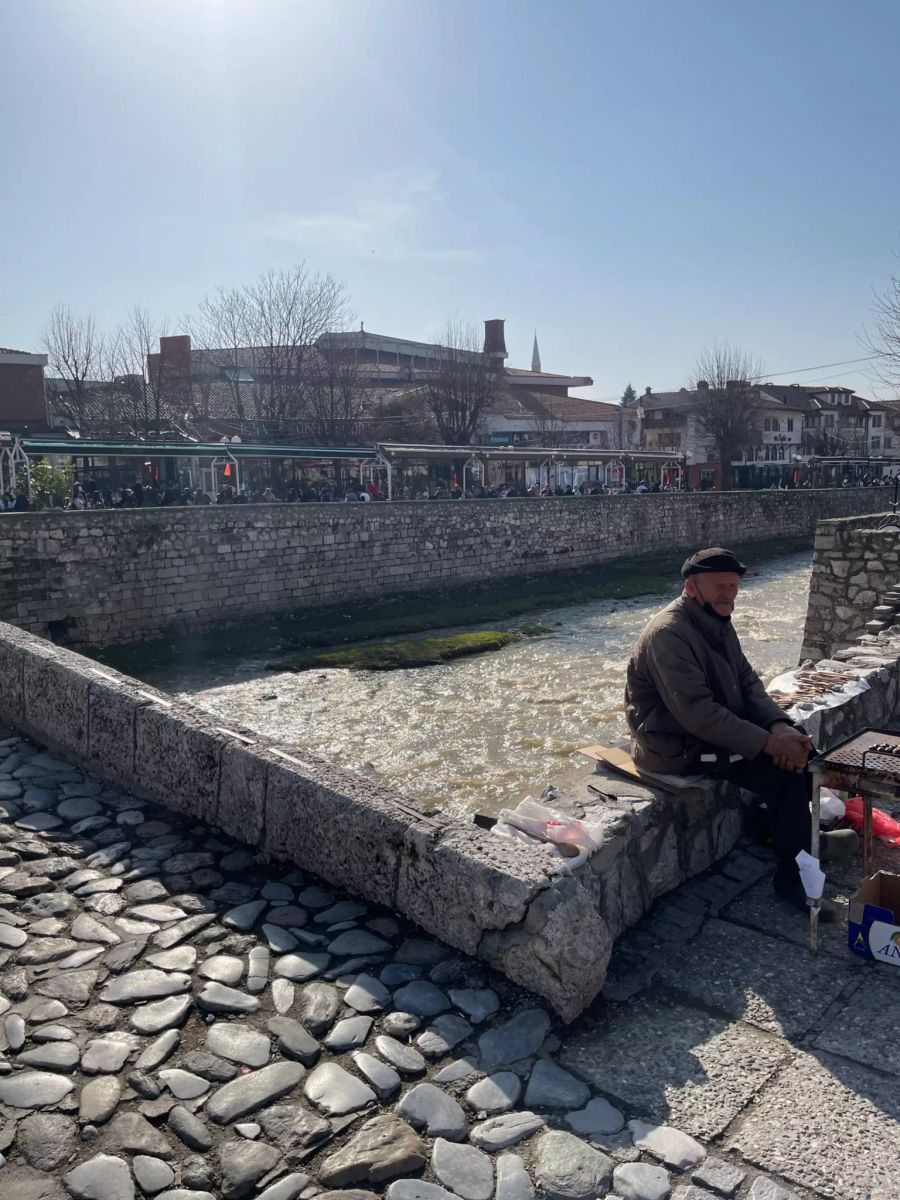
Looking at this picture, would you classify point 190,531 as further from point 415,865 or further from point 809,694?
point 415,865

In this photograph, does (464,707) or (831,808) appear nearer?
(831,808)

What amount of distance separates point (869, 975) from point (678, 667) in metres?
1.40

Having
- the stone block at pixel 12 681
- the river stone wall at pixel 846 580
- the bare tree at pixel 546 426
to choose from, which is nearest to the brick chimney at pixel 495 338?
the bare tree at pixel 546 426

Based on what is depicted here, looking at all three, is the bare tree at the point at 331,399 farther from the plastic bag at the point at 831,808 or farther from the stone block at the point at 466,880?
the stone block at the point at 466,880

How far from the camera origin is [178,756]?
4551 millimetres

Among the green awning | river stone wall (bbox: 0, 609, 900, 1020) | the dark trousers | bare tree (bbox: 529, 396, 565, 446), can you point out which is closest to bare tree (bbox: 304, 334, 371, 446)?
the green awning

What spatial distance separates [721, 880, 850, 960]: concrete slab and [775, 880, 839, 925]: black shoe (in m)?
0.02

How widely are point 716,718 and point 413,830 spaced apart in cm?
145

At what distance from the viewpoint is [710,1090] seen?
2701 millimetres

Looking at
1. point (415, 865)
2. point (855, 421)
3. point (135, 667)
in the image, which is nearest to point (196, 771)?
point (415, 865)

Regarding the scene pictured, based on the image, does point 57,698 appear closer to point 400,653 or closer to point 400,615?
→ point 400,653

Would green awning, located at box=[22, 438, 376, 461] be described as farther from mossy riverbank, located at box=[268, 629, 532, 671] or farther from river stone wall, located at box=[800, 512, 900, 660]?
river stone wall, located at box=[800, 512, 900, 660]

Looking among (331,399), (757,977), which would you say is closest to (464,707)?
(757,977)

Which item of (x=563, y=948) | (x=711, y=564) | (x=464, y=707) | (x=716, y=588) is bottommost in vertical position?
(x=464, y=707)
